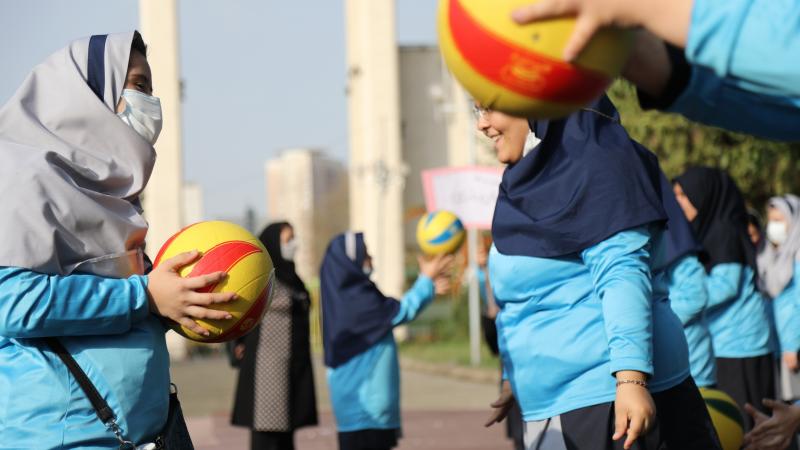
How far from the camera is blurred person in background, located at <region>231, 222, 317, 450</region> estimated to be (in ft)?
32.4

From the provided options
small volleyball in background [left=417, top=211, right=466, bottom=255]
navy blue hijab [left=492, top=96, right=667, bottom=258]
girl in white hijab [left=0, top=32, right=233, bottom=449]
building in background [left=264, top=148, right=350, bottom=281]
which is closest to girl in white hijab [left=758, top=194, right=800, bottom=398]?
small volleyball in background [left=417, top=211, right=466, bottom=255]

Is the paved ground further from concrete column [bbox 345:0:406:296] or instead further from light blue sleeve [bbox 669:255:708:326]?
concrete column [bbox 345:0:406:296]

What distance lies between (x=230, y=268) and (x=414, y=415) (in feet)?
41.4

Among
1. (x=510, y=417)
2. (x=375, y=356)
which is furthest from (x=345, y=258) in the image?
(x=510, y=417)

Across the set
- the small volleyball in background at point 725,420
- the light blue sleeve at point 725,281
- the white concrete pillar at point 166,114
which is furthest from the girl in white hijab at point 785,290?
the white concrete pillar at point 166,114

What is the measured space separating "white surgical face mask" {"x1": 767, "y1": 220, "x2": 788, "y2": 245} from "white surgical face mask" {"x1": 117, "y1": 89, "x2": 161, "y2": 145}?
22.4ft

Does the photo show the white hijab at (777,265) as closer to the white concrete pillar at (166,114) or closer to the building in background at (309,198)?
the white concrete pillar at (166,114)

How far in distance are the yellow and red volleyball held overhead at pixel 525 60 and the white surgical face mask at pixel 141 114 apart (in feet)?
6.61

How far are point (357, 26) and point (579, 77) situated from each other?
1453 inches

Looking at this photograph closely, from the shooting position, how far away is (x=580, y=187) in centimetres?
416

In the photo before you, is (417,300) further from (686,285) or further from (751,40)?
(751,40)

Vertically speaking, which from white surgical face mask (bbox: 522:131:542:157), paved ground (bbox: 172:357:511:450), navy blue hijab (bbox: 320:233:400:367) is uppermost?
white surgical face mask (bbox: 522:131:542:157)

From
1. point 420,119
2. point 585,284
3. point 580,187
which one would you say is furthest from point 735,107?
point 420,119

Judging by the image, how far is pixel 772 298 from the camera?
9164 mm
